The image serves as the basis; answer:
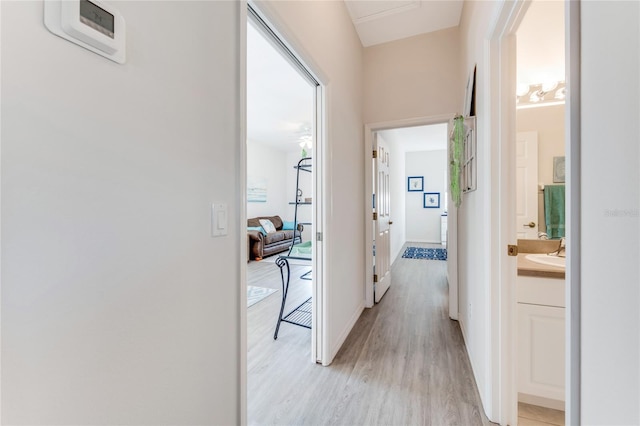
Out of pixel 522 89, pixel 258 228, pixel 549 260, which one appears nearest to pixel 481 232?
pixel 549 260

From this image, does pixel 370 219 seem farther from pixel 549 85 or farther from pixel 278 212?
pixel 278 212

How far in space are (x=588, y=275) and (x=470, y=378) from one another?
153 cm

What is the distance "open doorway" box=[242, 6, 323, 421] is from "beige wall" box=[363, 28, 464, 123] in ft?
2.44

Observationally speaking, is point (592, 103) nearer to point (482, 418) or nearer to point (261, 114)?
point (482, 418)

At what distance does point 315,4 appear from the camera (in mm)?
1791

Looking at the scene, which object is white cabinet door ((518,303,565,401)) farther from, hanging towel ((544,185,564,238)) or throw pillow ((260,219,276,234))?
throw pillow ((260,219,276,234))

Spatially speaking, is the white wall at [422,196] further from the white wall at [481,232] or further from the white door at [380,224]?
the white wall at [481,232]

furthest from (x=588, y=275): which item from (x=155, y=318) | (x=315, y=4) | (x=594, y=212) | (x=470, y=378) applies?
(x=315, y=4)

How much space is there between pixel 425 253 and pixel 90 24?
20.7ft

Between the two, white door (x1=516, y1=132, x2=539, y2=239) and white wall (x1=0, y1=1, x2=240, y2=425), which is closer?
white wall (x1=0, y1=1, x2=240, y2=425)

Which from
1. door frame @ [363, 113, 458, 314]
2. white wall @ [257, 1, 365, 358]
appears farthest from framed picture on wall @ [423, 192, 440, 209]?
white wall @ [257, 1, 365, 358]

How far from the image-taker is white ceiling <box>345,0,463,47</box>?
7.77 ft

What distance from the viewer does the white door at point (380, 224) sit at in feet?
10.3

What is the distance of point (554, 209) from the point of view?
211 centimetres
